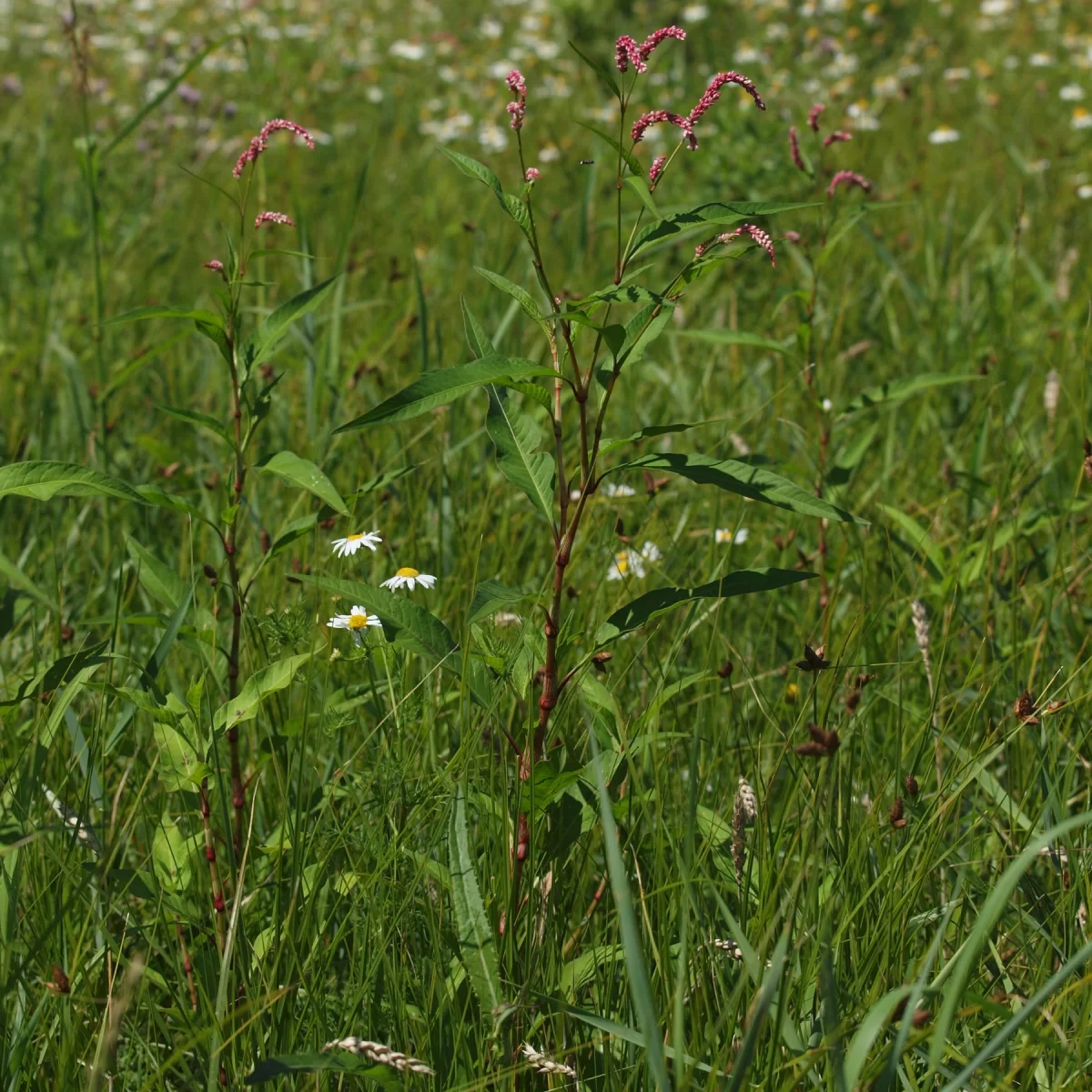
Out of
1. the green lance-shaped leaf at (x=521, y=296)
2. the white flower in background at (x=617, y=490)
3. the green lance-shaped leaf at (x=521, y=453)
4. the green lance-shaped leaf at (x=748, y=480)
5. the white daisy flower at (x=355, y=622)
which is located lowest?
the white flower in background at (x=617, y=490)

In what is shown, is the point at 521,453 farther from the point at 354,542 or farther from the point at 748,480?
the point at 354,542

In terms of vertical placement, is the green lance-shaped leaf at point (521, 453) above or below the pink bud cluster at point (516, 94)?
below

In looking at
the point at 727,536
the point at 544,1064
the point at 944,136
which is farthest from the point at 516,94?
the point at 944,136

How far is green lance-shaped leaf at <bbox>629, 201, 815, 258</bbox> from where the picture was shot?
4.34 ft

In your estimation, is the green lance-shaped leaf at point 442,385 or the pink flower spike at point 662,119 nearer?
the green lance-shaped leaf at point 442,385

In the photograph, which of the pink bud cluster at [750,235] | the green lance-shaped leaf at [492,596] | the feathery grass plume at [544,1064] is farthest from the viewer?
the green lance-shaped leaf at [492,596]

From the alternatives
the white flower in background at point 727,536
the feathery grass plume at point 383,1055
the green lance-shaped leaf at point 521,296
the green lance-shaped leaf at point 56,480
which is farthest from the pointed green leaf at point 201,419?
the white flower in background at point 727,536

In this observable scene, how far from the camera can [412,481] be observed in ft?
8.64

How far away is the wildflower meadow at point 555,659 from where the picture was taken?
1.34 m

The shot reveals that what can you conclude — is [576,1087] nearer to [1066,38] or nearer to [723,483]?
[723,483]

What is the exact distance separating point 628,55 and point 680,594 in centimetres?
63

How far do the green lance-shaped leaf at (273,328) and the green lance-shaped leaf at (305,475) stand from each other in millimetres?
126

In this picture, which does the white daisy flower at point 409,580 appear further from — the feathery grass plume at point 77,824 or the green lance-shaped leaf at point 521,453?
the feathery grass plume at point 77,824

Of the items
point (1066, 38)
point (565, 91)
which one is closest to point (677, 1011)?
point (565, 91)
